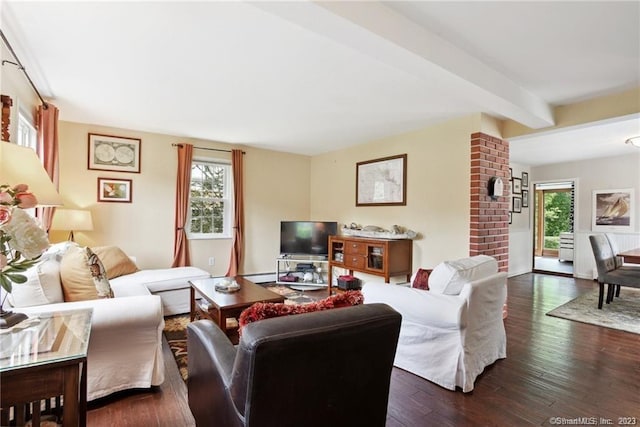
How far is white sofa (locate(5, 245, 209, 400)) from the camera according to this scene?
194cm

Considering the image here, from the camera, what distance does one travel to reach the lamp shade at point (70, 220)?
3521 mm

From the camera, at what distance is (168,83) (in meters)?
2.78

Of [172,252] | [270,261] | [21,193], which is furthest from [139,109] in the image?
[270,261]

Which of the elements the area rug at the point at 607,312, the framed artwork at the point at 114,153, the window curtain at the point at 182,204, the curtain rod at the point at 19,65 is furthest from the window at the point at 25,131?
the area rug at the point at 607,312

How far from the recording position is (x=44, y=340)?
4.17 feet

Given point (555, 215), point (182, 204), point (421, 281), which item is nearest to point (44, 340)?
point (421, 281)

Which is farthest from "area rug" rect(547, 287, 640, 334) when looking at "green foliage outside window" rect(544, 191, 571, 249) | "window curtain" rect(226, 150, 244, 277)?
"window curtain" rect(226, 150, 244, 277)

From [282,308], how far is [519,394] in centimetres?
184

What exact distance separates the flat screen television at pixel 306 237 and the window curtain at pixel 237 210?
69 cm

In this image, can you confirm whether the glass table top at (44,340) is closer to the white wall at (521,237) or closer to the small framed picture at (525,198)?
the white wall at (521,237)

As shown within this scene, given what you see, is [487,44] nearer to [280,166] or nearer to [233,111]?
[233,111]

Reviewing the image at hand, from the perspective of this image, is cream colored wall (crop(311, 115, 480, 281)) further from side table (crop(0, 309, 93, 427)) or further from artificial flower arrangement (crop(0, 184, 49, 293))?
artificial flower arrangement (crop(0, 184, 49, 293))

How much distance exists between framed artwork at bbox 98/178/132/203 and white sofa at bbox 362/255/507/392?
364 cm

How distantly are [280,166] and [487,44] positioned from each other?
4.03 meters
